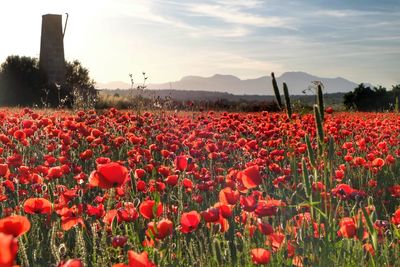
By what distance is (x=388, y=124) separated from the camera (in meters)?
8.31

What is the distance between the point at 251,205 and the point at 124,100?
2757 cm

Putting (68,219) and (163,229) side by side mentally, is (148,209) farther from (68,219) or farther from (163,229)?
(68,219)

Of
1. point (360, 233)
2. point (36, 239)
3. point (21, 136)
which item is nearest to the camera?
point (360, 233)

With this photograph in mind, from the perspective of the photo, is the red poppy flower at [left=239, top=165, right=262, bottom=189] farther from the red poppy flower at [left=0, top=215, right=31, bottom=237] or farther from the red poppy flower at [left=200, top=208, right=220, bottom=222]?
the red poppy flower at [left=0, top=215, right=31, bottom=237]

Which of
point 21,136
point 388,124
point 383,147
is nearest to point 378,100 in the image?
point 388,124

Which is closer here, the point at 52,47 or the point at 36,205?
the point at 36,205

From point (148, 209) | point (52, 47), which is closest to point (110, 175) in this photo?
point (148, 209)

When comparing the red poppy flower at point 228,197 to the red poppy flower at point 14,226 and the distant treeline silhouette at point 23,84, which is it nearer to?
the red poppy flower at point 14,226

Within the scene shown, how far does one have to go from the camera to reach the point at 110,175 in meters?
2.80

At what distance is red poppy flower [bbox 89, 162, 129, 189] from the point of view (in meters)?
2.79

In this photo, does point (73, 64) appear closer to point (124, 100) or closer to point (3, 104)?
point (3, 104)

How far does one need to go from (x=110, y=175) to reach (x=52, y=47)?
31.5 metres

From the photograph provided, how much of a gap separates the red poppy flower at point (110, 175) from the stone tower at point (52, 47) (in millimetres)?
30647

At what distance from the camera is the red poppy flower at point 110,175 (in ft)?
9.16
